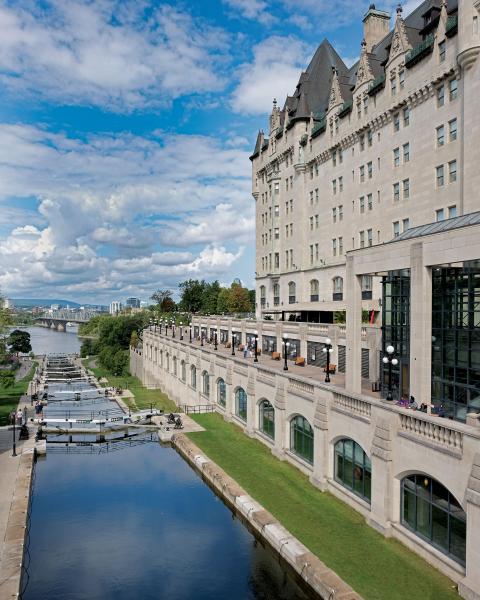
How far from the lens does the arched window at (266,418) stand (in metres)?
33.6

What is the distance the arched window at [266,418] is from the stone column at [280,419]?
6.75ft

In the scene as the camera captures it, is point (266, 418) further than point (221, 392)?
No

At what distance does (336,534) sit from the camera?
→ 20531mm

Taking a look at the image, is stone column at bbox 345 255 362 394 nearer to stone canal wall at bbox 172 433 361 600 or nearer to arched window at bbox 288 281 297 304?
stone canal wall at bbox 172 433 361 600

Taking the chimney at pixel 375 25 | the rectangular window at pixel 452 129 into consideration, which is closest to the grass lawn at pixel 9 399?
the rectangular window at pixel 452 129

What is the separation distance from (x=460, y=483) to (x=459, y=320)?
760cm

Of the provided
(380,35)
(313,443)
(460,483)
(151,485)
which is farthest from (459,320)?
(380,35)

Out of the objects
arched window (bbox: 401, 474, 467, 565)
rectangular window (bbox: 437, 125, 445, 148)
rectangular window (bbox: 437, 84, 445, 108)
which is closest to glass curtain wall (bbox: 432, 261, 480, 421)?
arched window (bbox: 401, 474, 467, 565)

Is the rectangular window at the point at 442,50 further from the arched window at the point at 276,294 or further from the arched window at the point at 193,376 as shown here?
the arched window at the point at 193,376

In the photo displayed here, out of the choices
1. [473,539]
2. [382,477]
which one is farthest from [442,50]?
[473,539]

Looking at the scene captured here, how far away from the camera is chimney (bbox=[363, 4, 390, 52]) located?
57.1 metres

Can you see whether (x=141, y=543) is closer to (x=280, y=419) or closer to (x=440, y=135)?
(x=280, y=419)

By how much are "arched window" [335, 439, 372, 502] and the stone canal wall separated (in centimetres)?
429

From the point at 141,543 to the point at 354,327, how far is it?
14713 mm
